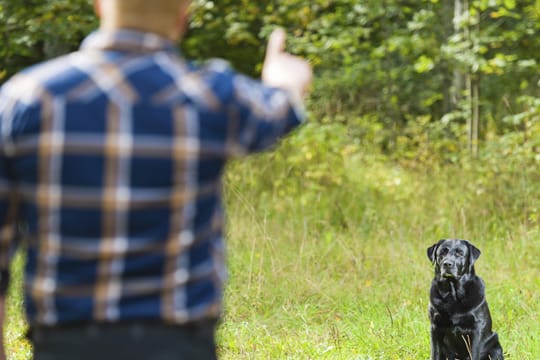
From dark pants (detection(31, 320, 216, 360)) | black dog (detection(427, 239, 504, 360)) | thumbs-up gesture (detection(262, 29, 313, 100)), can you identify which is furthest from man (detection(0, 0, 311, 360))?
black dog (detection(427, 239, 504, 360))

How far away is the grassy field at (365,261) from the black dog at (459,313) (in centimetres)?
30

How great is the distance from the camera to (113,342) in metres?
1.42

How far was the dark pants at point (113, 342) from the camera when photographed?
1.42 meters

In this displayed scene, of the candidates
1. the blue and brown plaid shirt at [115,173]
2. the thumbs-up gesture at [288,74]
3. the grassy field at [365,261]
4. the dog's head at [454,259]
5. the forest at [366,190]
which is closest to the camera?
the blue and brown plaid shirt at [115,173]

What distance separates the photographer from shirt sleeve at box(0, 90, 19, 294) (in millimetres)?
1413

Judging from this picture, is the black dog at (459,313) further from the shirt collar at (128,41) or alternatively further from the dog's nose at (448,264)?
the shirt collar at (128,41)

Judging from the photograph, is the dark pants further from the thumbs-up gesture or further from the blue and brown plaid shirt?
the thumbs-up gesture

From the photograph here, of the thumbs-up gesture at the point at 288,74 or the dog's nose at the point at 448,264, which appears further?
the dog's nose at the point at 448,264

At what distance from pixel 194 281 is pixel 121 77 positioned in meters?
0.38

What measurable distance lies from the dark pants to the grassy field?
3260 mm

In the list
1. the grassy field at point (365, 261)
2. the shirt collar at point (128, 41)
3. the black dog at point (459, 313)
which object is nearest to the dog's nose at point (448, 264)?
the black dog at point (459, 313)

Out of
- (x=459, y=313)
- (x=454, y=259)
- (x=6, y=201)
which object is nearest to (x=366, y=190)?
(x=454, y=259)

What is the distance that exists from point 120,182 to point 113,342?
0.28m

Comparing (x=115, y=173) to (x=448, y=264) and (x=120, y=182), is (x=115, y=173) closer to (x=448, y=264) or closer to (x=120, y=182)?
(x=120, y=182)
